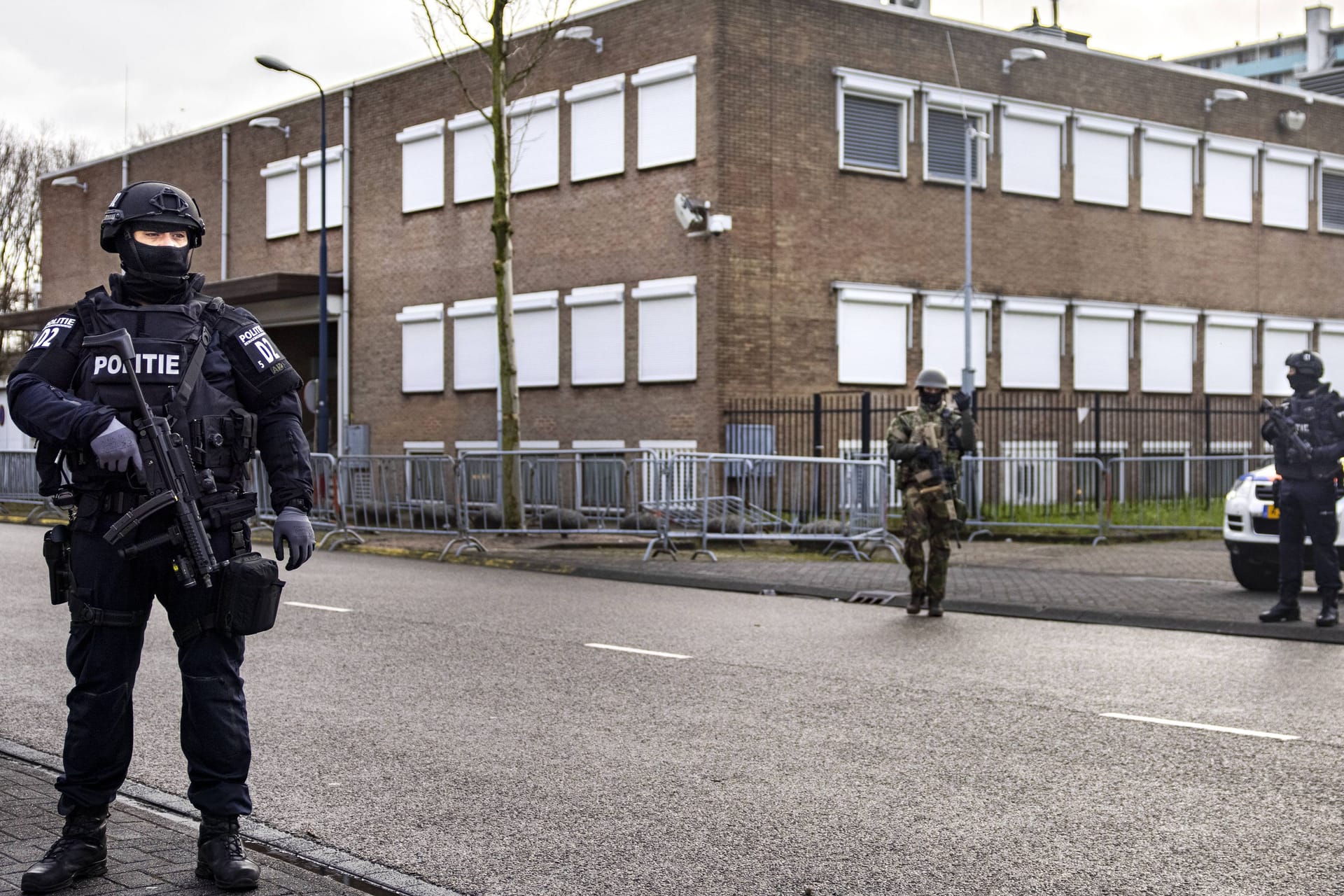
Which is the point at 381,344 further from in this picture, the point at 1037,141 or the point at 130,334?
the point at 130,334

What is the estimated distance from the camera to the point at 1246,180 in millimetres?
34375

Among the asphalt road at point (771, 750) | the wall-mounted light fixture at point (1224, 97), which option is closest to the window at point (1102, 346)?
the wall-mounted light fixture at point (1224, 97)

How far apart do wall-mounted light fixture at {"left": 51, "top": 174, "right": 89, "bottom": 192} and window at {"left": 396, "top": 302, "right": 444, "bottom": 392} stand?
16.8 meters

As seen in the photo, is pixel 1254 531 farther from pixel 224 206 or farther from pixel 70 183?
pixel 70 183

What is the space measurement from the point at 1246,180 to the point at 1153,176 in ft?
10.3

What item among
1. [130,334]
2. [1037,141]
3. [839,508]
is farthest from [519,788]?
[1037,141]

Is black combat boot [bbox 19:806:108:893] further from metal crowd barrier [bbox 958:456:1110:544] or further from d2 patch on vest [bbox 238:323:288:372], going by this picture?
metal crowd barrier [bbox 958:456:1110:544]

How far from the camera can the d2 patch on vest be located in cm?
488

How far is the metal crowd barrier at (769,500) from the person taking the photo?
18125mm

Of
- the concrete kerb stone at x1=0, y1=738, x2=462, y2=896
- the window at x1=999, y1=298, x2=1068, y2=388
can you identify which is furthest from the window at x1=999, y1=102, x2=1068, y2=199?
the concrete kerb stone at x1=0, y1=738, x2=462, y2=896

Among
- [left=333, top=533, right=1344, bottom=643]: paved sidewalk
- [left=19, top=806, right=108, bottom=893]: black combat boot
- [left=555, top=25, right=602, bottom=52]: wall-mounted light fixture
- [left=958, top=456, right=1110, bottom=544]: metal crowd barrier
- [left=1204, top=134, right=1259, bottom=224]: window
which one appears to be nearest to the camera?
[left=19, top=806, right=108, bottom=893]: black combat boot

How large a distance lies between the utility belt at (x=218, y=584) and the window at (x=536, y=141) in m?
25.0

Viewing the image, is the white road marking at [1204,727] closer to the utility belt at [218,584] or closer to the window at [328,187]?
the utility belt at [218,584]

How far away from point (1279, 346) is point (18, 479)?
1024 inches
